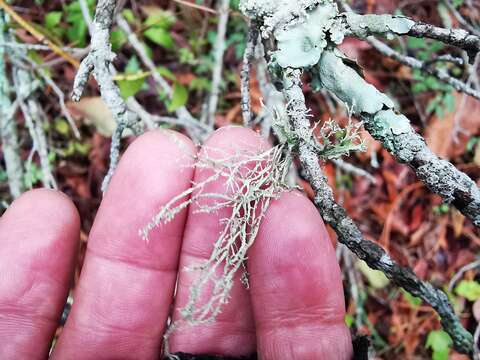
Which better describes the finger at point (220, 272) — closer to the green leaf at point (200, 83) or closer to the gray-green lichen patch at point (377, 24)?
the gray-green lichen patch at point (377, 24)

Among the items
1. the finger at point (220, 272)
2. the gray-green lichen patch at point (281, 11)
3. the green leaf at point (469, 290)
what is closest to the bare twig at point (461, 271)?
the green leaf at point (469, 290)

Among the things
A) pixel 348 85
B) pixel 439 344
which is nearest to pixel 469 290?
pixel 439 344

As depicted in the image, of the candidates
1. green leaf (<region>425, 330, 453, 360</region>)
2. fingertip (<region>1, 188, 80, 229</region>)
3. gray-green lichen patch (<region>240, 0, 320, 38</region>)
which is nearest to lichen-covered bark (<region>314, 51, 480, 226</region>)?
gray-green lichen patch (<region>240, 0, 320, 38</region>)

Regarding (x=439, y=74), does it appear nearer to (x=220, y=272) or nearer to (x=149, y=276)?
(x=220, y=272)

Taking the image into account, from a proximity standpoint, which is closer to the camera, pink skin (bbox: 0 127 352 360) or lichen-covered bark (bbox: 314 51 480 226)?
lichen-covered bark (bbox: 314 51 480 226)

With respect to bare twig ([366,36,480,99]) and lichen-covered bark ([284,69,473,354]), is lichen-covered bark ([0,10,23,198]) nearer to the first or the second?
lichen-covered bark ([284,69,473,354])
